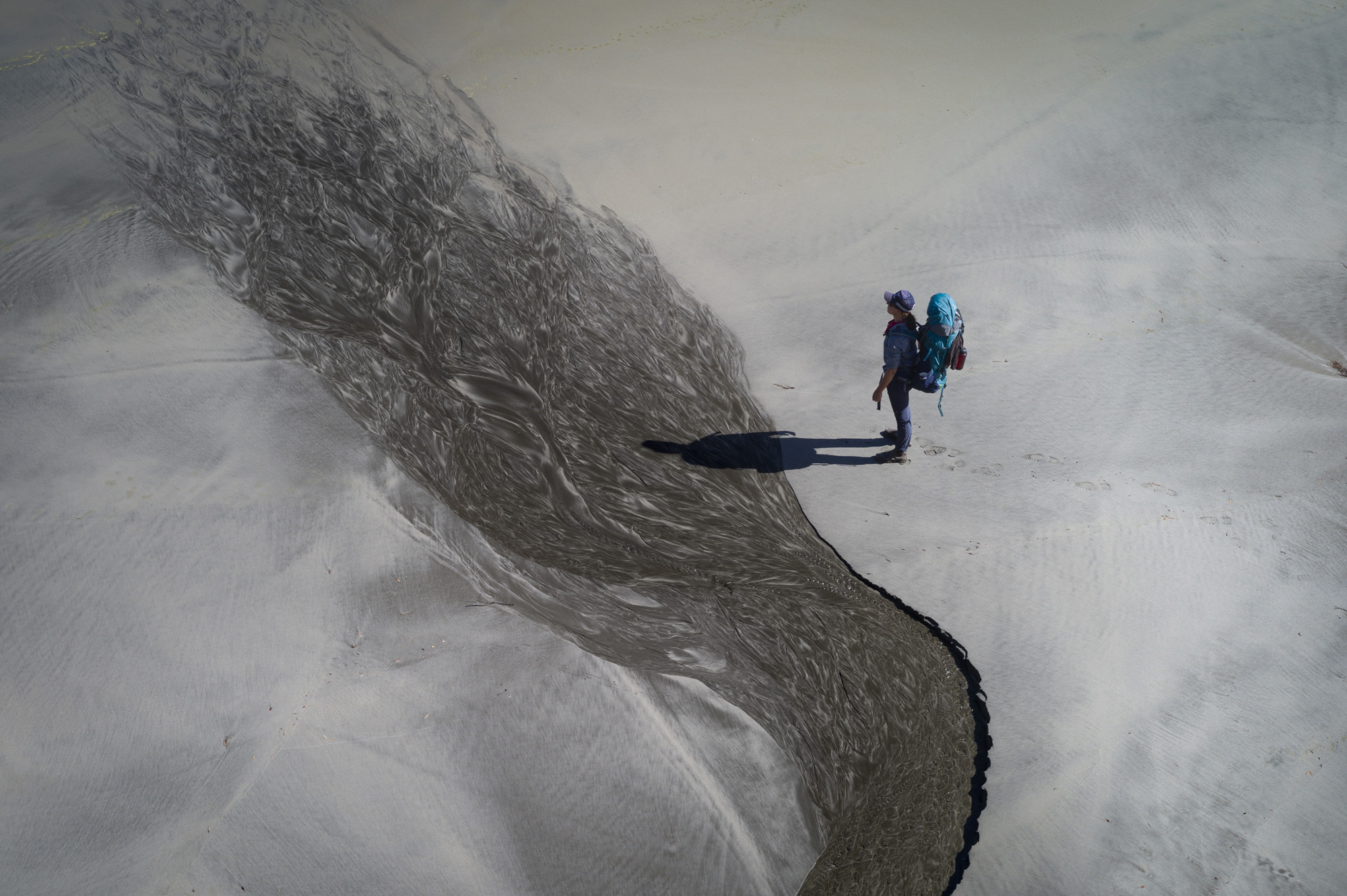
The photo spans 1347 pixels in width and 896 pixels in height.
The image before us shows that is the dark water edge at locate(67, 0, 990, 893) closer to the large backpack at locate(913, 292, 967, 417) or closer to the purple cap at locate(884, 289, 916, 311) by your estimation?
the large backpack at locate(913, 292, 967, 417)

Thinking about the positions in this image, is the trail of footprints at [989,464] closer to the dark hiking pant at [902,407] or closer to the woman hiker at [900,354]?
the dark hiking pant at [902,407]

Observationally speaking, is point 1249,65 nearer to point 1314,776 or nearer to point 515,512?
point 1314,776

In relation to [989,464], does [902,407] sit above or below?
above

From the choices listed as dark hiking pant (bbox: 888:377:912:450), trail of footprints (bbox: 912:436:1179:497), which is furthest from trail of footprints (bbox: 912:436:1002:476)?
dark hiking pant (bbox: 888:377:912:450)

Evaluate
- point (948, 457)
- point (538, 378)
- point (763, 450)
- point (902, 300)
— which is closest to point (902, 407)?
point (948, 457)

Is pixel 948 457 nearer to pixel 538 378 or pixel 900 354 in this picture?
pixel 900 354

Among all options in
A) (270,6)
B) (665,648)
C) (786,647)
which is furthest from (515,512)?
(270,6)

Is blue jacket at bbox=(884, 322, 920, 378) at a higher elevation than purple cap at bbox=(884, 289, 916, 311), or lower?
lower
